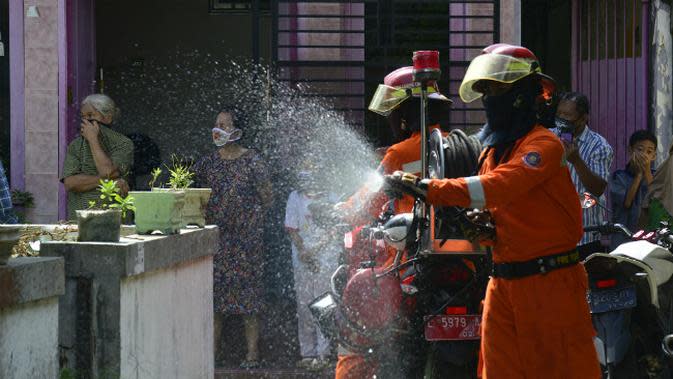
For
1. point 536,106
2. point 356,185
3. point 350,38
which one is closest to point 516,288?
point 536,106

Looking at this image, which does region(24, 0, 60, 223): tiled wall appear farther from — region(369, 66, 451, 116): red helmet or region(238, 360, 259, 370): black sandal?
region(369, 66, 451, 116): red helmet

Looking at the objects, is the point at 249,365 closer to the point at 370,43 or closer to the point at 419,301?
the point at 370,43

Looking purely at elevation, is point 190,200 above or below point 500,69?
below

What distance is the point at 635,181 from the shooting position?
1008 centimetres

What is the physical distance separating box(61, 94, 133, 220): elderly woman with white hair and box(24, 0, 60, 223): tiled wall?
117cm

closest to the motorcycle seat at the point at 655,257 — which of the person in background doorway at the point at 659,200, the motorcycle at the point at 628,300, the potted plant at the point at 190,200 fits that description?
the motorcycle at the point at 628,300

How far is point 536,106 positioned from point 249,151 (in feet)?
14.5

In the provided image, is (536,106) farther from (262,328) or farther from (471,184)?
(262,328)

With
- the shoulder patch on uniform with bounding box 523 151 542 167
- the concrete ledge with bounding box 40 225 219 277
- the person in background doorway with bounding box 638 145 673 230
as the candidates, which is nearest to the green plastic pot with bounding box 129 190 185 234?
the concrete ledge with bounding box 40 225 219 277

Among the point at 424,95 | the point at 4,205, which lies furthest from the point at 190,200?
the point at 424,95

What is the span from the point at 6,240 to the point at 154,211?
1.70 m

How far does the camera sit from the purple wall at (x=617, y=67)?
11453mm

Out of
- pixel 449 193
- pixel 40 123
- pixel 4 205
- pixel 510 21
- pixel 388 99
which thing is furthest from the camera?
pixel 510 21

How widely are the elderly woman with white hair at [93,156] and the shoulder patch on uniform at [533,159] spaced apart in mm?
4609
